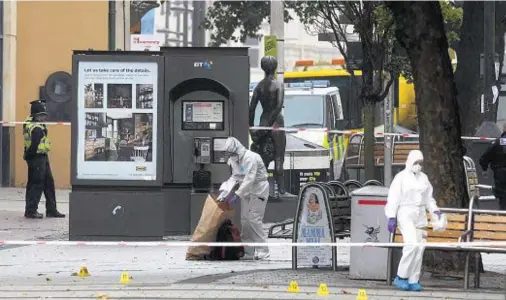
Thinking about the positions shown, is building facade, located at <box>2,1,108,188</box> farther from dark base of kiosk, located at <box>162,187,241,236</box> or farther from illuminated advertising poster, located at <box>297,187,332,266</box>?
illuminated advertising poster, located at <box>297,187,332,266</box>

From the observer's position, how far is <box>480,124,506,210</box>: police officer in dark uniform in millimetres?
17219

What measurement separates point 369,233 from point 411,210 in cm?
80

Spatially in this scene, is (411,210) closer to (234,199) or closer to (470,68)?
(234,199)

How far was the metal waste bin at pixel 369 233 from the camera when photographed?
36.3ft

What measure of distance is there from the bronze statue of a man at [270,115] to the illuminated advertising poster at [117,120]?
10.7ft

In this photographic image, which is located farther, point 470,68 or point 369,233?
point 470,68

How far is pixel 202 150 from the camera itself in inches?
591

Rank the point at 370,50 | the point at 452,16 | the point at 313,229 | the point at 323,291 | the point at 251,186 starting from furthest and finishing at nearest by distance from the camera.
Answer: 1. the point at 452,16
2. the point at 370,50
3. the point at 251,186
4. the point at 313,229
5. the point at 323,291

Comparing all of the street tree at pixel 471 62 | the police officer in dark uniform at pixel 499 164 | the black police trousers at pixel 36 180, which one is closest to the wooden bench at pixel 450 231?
the police officer in dark uniform at pixel 499 164

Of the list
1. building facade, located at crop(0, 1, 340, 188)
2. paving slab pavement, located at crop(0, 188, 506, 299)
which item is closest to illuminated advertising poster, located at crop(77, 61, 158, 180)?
paving slab pavement, located at crop(0, 188, 506, 299)

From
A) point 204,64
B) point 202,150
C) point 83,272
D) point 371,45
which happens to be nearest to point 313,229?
point 83,272

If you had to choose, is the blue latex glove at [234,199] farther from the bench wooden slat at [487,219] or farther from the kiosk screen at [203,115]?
the bench wooden slat at [487,219]

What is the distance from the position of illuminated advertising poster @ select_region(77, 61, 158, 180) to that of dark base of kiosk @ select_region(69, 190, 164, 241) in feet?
0.89

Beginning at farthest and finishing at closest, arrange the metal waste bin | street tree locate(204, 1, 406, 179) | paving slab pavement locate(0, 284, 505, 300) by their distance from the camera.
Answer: street tree locate(204, 1, 406, 179) < the metal waste bin < paving slab pavement locate(0, 284, 505, 300)
